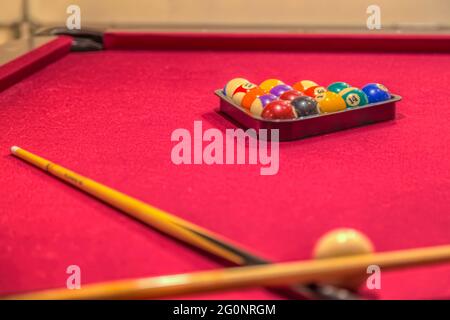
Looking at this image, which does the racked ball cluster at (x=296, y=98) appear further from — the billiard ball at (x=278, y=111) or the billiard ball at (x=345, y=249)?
the billiard ball at (x=345, y=249)

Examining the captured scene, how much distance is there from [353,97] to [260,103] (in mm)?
263

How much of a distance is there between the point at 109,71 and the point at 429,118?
1.16 m

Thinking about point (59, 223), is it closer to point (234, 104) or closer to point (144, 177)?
point (144, 177)

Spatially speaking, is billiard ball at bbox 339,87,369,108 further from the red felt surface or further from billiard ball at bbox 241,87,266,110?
billiard ball at bbox 241,87,266,110

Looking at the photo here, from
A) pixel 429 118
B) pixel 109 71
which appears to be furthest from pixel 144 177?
pixel 109 71

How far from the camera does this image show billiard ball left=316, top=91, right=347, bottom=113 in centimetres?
168

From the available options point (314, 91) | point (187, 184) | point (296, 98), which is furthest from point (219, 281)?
point (314, 91)

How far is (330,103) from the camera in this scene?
1.69 metres

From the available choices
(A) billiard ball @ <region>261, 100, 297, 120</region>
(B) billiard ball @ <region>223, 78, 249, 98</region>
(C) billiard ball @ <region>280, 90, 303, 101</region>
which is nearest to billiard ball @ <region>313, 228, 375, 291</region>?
(A) billiard ball @ <region>261, 100, 297, 120</region>

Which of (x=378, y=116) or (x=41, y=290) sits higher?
(x=378, y=116)

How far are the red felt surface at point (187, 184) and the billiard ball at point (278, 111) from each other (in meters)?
0.08

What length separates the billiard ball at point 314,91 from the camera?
5.78 feet
